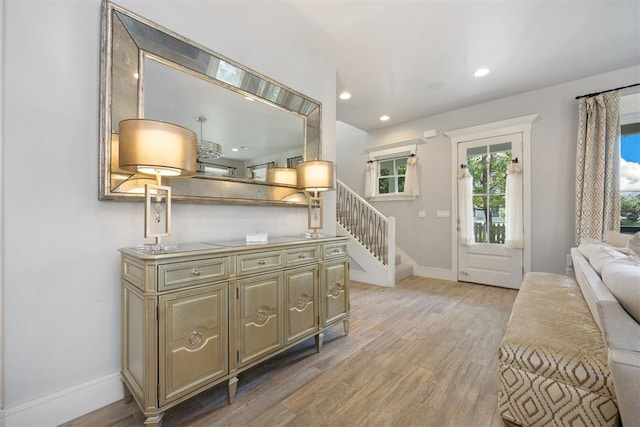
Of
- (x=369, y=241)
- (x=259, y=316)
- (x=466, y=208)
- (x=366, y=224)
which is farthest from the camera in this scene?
(x=366, y=224)

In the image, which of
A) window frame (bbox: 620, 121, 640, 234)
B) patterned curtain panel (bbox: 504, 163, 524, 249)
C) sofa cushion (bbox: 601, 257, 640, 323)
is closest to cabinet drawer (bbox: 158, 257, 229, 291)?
sofa cushion (bbox: 601, 257, 640, 323)

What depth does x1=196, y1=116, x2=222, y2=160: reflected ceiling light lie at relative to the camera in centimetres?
198

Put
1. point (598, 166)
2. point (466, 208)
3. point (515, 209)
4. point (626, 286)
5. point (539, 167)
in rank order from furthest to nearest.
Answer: point (466, 208), point (515, 209), point (539, 167), point (598, 166), point (626, 286)

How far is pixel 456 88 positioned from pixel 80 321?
15.4 feet

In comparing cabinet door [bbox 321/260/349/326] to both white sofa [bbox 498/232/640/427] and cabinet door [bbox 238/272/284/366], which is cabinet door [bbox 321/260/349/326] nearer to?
cabinet door [bbox 238/272/284/366]

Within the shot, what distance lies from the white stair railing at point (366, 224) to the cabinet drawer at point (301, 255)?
2.27 metres

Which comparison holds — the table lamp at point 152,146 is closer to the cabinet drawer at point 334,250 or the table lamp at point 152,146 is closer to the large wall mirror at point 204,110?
the large wall mirror at point 204,110

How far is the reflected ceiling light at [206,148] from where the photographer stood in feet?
6.49

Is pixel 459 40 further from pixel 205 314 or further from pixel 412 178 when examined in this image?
pixel 205 314

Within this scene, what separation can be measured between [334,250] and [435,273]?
3174 mm

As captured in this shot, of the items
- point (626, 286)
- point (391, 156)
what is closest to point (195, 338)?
point (626, 286)

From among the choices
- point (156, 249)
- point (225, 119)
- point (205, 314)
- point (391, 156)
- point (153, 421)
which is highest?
point (391, 156)

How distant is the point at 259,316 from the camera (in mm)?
1714

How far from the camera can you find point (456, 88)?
3693mm
